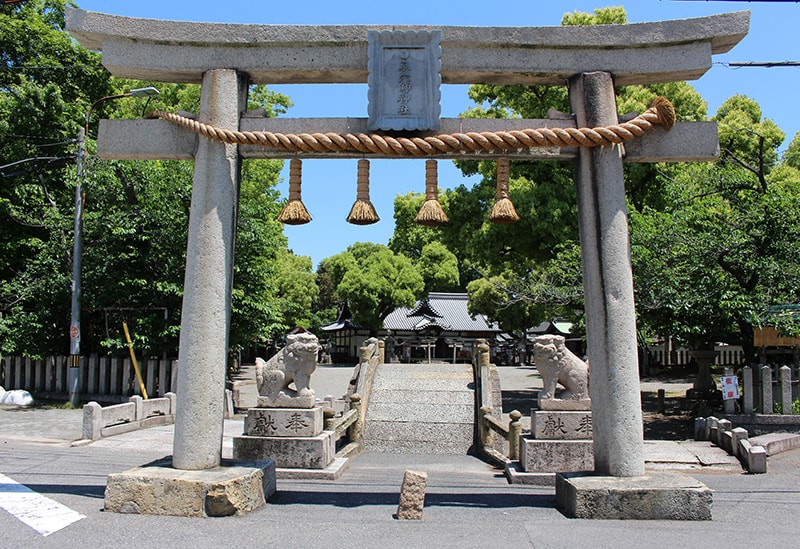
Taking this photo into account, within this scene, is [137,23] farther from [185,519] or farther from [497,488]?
[497,488]

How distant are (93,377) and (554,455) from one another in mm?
13630

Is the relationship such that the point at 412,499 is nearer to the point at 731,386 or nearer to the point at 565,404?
the point at 565,404

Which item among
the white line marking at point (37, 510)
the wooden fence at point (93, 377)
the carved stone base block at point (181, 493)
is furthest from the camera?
the wooden fence at point (93, 377)

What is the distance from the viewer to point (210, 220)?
6633 millimetres

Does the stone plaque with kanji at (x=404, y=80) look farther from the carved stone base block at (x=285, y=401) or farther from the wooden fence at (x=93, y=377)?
the wooden fence at (x=93, y=377)

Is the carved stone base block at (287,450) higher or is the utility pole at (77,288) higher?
the utility pole at (77,288)

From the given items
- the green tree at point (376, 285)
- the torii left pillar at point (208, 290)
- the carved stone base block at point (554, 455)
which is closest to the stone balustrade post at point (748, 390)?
the carved stone base block at point (554, 455)

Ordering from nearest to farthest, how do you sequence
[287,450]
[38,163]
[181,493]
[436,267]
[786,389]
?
[181,493] < [287,450] < [786,389] < [38,163] < [436,267]

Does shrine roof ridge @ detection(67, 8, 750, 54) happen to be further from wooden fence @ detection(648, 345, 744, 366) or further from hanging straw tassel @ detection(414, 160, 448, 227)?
wooden fence @ detection(648, 345, 744, 366)

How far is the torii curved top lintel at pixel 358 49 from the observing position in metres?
6.71

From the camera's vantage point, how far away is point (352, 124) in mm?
6816

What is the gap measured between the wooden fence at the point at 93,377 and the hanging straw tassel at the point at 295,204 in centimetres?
1103

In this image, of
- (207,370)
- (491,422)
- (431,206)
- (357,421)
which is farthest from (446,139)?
(357,421)

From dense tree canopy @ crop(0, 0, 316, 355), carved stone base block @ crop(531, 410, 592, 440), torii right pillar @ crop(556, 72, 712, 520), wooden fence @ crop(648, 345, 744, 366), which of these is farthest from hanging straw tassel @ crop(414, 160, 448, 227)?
wooden fence @ crop(648, 345, 744, 366)
